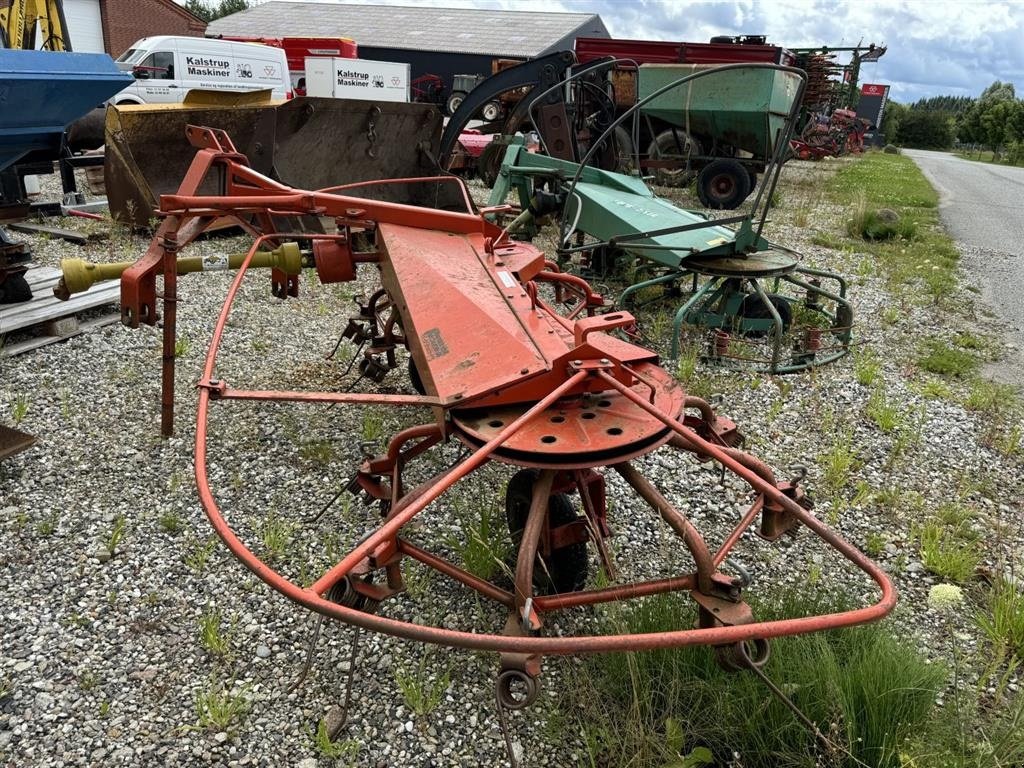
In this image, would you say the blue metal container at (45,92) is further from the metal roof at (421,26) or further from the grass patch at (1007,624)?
the metal roof at (421,26)

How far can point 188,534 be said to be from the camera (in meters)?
2.88

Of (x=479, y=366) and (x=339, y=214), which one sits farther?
(x=339, y=214)

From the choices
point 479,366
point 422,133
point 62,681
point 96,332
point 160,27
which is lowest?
point 62,681

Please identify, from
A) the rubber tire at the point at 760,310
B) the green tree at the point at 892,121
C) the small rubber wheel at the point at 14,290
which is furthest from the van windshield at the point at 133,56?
the green tree at the point at 892,121

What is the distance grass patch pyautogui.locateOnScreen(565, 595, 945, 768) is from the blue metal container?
4191mm

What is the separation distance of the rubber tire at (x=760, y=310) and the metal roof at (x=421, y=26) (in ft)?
84.9

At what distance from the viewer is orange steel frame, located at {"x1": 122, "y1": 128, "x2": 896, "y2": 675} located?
5.10 feet

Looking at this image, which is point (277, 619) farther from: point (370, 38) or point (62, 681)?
point (370, 38)

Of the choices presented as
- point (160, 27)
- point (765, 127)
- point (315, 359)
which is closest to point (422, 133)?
point (315, 359)

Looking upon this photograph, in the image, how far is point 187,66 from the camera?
Answer: 15.8 m

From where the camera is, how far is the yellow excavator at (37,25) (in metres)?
6.93

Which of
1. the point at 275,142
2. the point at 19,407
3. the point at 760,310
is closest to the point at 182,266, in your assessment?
the point at 19,407

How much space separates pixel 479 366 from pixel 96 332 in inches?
147

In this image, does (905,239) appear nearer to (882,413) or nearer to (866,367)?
(866,367)
